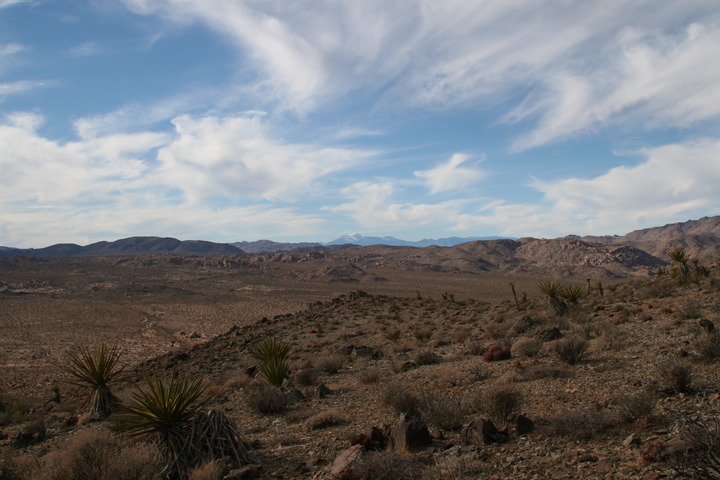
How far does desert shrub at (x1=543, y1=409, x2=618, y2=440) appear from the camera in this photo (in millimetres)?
5977

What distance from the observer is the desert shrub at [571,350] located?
10.1m

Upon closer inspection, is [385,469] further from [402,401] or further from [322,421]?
[322,421]

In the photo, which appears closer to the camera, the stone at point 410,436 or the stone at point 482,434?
the stone at point 482,434

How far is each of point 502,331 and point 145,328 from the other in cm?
2878

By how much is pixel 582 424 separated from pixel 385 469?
294cm

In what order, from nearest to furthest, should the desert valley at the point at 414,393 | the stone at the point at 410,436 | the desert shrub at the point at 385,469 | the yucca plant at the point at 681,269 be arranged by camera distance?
the desert shrub at the point at 385,469 → the desert valley at the point at 414,393 → the stone at the point at 410,436 → the yucca plant at the point at 681,269

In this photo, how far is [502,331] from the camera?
1681 centimetres

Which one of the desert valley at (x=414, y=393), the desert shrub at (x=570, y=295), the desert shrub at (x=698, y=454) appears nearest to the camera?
the desert shrub at (x=698, y=454)

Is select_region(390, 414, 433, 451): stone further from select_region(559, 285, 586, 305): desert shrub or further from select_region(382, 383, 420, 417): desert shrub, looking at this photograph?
select_region(559, 285, 586, 305): desert shrub

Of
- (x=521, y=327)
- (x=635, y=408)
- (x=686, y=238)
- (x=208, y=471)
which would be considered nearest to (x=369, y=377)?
(x=208, y=471)

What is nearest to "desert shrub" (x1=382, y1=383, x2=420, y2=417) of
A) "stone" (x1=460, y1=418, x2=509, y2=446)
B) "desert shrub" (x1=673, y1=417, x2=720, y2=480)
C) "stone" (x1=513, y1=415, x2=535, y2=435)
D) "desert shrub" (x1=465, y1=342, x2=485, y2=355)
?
"stone" (x1=460, y1=418, x2=509, y2=446)

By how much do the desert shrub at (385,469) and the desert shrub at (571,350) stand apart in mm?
6047

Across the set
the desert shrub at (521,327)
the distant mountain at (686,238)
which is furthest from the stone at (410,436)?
the distant mountain at (686,238)

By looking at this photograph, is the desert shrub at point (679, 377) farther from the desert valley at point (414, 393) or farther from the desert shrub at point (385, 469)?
the desert shrub at point (385, 469)
